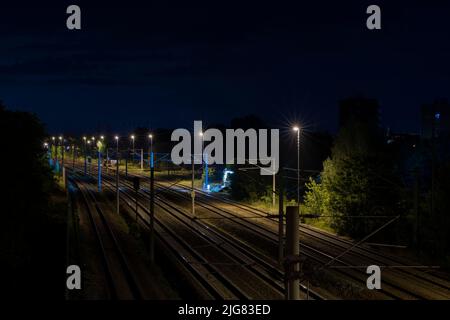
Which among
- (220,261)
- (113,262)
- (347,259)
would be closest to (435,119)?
(347,259)

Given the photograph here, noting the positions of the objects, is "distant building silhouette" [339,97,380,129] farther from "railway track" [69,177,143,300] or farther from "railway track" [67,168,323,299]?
"railway track" [69,177,143,300]

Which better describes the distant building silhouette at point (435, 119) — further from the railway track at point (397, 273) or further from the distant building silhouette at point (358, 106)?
the distant building silhouette at point (358, 106)

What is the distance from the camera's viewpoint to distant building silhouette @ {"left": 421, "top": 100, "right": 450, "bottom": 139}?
81.9ft

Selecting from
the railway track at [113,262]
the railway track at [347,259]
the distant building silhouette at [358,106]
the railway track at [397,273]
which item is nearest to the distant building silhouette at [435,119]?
the railway track at [397,273]

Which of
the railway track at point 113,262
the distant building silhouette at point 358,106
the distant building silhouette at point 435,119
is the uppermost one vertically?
the distant building silhouette at point 358,106

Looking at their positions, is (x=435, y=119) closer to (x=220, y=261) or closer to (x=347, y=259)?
(x=347, y=259)

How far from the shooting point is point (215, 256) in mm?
24406

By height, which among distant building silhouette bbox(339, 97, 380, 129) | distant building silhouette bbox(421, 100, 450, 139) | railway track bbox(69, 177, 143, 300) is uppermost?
distant building silhouette bbox(339, 97, 380, 129)

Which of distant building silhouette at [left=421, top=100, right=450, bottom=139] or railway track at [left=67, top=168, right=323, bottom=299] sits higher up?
distant building silhouette at [left=421, top=100, right=450, bottom=139]

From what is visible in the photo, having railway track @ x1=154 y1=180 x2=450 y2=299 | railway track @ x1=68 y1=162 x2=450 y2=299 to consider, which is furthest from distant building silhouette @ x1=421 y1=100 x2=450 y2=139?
railway track @ x1=68 y1=162 x2=450 y2=299

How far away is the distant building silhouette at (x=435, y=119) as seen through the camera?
2496 centimetres

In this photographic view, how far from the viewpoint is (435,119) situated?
914 inches
